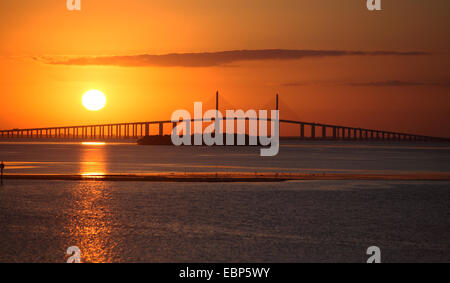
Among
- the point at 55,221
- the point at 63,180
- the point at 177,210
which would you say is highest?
the point at 63,180

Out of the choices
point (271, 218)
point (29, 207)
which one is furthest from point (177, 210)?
point (29, 207)

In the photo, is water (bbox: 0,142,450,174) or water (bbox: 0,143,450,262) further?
water (bbox: 0,142,450,174)

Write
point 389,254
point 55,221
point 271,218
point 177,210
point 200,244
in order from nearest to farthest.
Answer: point 389,254 < point 200,244 < point 55,221 < point 271,218 < point 177,210

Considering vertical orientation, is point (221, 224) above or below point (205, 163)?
below

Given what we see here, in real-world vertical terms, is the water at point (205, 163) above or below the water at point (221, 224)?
above

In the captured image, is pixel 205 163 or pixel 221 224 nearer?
pixel 221 224

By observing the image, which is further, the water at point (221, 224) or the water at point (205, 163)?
the water at point (205, 163)

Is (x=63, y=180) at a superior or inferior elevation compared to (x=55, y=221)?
superior

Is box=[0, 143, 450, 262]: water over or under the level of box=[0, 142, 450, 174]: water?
under

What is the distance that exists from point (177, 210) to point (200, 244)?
6266mm
